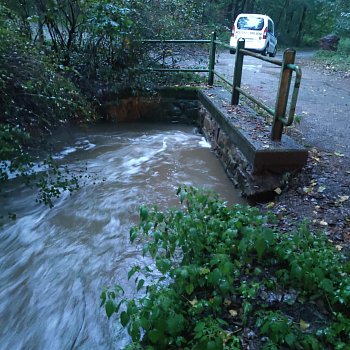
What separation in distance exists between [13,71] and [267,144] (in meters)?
3.25

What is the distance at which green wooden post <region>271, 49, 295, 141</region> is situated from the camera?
4380 millimetres

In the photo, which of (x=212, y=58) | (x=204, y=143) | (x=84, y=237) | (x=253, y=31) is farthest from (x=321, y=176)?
(x=253, y=31)

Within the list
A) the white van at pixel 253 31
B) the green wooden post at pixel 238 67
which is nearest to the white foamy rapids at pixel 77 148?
the green wooden post at pixel 238 67

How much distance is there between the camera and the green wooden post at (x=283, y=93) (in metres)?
4.38

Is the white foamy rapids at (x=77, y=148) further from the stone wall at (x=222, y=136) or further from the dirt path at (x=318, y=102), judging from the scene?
the dirt path at (x=318, y=102)

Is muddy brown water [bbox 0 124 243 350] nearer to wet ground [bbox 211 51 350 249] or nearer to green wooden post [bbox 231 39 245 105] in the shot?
wet ground [bbox 211 51 350 249]

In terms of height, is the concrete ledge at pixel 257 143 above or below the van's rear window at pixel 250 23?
below

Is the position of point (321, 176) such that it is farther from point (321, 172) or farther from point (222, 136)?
point (222, 136)

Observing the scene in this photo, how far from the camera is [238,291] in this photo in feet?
9.50

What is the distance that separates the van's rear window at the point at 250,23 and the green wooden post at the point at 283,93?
13.0 meters

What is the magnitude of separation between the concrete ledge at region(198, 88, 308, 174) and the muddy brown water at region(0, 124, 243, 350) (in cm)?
69

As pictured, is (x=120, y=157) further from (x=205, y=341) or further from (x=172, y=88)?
(x=205, y=341)

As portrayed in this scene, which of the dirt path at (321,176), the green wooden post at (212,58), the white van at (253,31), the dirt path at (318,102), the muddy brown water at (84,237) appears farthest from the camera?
the white van at (253,31)

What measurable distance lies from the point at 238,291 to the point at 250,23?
51.4 feet
